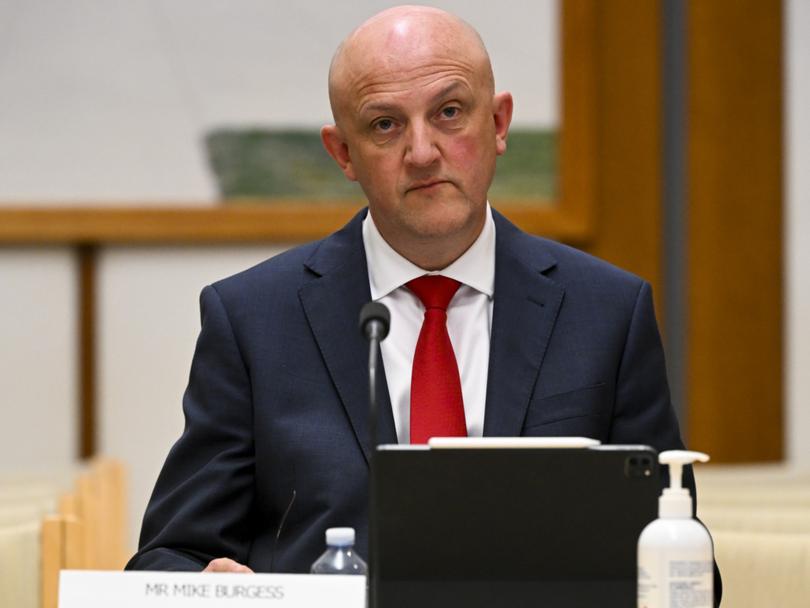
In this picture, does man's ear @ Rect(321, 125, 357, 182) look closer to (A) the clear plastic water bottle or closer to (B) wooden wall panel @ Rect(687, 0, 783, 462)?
(A) the clear plastic water bottle

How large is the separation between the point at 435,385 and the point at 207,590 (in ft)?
2.65

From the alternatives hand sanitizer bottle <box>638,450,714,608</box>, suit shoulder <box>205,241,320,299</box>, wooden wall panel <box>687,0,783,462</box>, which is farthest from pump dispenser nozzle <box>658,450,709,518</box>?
wooden wall panel <box>687,0,783,462</box>

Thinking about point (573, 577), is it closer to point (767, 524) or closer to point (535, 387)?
point (535, 387)

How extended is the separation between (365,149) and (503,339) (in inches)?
15.9

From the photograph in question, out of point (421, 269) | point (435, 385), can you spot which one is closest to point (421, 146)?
point (421, 269)

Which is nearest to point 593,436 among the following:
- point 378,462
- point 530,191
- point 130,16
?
point 378,462

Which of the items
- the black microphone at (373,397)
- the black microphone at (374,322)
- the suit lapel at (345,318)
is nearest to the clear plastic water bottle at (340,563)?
the black microphone at (373,397)

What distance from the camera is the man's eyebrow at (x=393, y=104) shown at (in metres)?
2.38

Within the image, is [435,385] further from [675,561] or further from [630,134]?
[630,134]

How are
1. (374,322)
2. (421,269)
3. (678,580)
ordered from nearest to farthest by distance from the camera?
(678,580) < (374,322) < (421,269)

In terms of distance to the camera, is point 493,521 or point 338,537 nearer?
point 493,521

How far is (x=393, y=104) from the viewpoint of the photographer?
238 centimetres

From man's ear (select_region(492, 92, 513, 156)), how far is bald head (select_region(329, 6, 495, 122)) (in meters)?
0.07

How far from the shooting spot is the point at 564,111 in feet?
18.3
